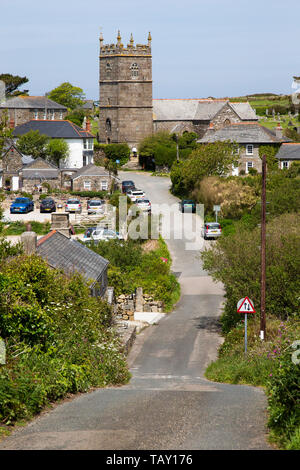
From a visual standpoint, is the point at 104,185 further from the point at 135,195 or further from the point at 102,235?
the point at 102,235

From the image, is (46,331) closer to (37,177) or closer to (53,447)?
(53,447)

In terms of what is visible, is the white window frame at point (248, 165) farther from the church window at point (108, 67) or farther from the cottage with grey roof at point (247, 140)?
the church window at point (108, 67)

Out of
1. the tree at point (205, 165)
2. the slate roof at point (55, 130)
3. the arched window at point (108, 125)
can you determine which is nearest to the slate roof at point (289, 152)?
the tree at point (205, 165)

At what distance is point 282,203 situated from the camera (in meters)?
48.0

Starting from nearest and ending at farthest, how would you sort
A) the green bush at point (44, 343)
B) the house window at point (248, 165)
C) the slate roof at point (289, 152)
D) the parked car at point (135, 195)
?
the green bush at point (44, 343) → the parked car at point (135, 195) → the slate roof at point (289, 152) → the house window at point (248, 165)

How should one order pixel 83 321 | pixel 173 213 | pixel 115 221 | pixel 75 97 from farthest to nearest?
pixel 75 97 < pixel 173 213 < pixel 115 221 < pixel 83 321

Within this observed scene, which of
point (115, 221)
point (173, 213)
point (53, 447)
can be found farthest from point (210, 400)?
point (173, 213)

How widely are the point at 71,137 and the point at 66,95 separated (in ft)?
155

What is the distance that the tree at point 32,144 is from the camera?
81.1m

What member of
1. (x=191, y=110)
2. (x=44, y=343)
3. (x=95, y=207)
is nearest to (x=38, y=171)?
(x=95, y=207)

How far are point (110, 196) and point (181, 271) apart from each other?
2227 cm

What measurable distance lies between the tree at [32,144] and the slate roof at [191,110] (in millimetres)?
22055

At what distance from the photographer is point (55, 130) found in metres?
85.9

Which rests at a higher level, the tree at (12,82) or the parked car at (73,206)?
the tree at (12,82)
